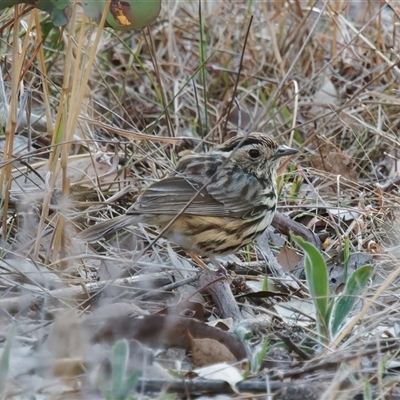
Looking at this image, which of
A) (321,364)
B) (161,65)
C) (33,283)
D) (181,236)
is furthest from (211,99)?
(321,364)

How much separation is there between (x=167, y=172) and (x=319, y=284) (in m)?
2.21

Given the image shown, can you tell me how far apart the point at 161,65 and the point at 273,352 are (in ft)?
13.7

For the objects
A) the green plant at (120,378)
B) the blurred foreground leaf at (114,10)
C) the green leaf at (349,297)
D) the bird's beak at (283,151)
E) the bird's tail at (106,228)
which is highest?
the blurred foreground leaf at (114,10)

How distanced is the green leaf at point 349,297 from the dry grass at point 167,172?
0.07 metres

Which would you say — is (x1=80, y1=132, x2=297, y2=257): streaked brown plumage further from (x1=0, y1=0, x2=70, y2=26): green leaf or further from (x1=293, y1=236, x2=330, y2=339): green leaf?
(x1=293, y1=236, x2=330, y2=339): green leaf

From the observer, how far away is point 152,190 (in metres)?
4.60

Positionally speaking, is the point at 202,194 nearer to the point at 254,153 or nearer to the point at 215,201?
the point at 215,201

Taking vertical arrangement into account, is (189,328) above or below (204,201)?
below

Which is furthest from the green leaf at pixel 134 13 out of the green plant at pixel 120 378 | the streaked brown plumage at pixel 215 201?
the green plant at pixel 120 378

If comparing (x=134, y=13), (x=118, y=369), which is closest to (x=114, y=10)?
(x=134, y=13)

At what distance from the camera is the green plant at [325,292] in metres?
3.33

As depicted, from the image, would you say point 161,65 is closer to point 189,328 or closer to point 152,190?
point 152,190

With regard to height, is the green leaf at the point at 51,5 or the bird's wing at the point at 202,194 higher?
the green leaf at the point at 51,5

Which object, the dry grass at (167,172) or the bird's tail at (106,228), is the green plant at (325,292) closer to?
the dry grass at (167,172)
